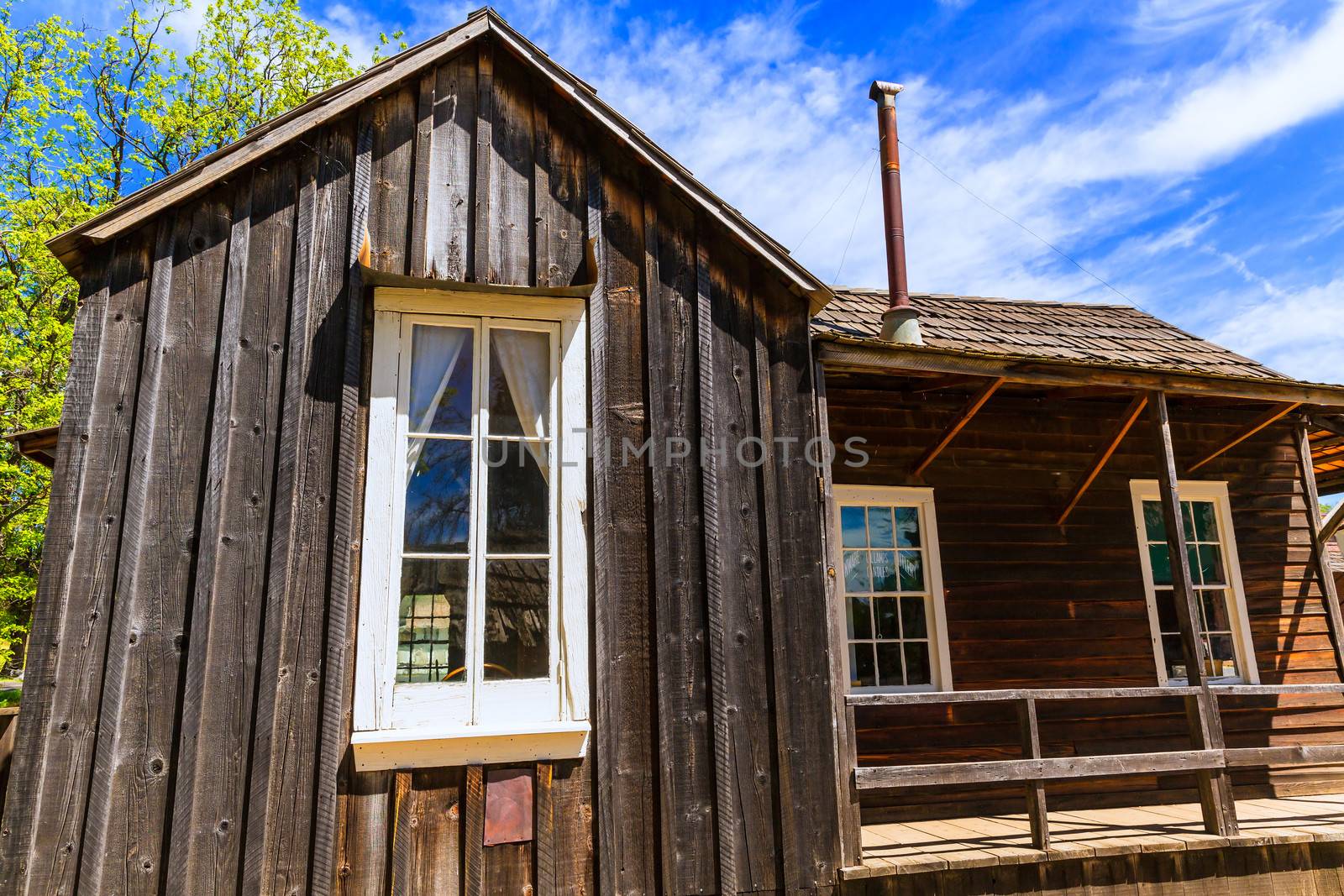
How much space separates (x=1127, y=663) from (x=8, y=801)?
793cm

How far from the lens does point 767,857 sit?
4.24 m

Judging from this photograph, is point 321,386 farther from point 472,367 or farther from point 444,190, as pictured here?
point 444,190

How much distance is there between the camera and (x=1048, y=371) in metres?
5.82

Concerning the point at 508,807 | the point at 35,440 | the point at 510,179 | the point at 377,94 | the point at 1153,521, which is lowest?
the point at 508,807

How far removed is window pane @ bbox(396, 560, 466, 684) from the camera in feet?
13.2

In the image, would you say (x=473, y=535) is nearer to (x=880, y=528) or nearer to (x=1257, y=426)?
(x=880, y=528)

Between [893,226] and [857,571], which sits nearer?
[857,571]

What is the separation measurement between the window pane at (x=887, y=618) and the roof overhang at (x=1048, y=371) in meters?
2.31

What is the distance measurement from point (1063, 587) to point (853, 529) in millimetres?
2017

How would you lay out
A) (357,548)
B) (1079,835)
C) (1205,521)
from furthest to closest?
(1205,521) → (1079,835) → (357,548)

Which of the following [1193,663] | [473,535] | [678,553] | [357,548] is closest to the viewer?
[357,548]

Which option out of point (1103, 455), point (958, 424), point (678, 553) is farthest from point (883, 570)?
point (678, 553)

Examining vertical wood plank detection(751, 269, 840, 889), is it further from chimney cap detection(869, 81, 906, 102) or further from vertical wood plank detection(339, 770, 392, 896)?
chimney cap detection(869, 81, 906, 102)

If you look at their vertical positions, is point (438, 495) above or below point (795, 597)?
above
